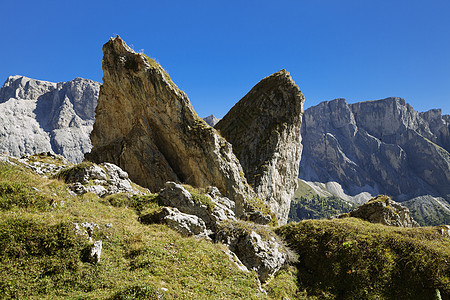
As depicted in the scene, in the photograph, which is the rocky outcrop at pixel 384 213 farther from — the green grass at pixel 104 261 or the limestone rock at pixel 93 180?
the limestone rock at pixel 93 180

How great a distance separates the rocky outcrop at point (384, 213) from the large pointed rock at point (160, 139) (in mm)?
14153

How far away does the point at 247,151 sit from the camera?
47.9 metres

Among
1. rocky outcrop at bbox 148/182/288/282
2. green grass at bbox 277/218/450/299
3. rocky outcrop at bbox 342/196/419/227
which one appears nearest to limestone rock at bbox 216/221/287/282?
rocky outcrop at bbox 148/182/288/282

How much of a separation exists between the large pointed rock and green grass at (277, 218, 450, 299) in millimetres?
16457

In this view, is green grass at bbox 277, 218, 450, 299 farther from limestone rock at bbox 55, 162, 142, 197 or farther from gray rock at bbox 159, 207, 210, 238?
limestone rock at bbox 55, 162, 142, 197

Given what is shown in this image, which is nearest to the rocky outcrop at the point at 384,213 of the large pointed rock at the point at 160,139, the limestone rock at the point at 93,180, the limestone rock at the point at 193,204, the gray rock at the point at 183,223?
the large pointed rock at the point at 160,139

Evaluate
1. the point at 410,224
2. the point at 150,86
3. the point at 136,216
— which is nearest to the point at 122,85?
the point at 150,86

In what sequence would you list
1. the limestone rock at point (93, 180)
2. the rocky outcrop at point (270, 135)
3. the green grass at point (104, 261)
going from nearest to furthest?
the green grass at point (104, 261) → the limestone rock at point (93, 180) → the rocky outcrop at point (270, 135)

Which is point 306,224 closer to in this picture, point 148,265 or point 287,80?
point 148,265

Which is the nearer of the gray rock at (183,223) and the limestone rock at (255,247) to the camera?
the limestone rock at (255,247)

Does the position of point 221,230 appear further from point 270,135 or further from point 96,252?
point 270,135

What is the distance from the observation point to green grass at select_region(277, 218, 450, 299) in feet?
48.3

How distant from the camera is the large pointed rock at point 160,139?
1312 inches

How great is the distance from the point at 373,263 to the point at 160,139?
94.0 ft
